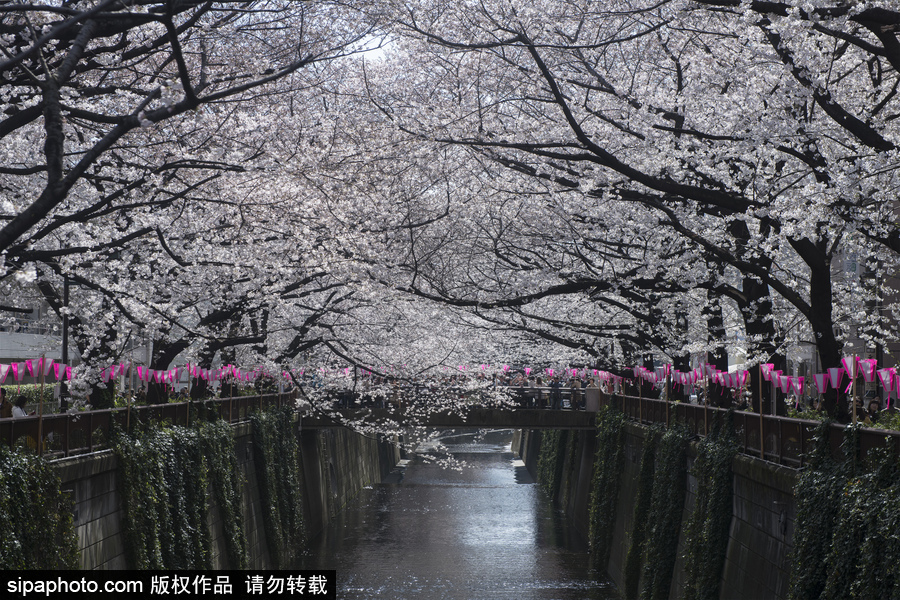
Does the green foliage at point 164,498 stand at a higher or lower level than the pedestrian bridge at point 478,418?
lower

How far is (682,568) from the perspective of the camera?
19703 mm

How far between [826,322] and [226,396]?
18.2 meters

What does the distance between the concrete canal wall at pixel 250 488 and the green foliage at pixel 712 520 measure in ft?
35.6

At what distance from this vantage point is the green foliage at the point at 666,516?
20.7m

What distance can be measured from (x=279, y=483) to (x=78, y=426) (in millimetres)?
16190

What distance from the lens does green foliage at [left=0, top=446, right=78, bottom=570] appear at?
11688mm

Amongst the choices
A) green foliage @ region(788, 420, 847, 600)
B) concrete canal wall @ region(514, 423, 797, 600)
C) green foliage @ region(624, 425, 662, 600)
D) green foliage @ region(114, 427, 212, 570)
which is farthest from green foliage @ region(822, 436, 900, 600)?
green foliage @ region(624, 425, 662, 600)

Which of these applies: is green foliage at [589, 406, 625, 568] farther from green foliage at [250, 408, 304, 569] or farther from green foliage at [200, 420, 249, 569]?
green foliage at [200, 420, 249, 569]

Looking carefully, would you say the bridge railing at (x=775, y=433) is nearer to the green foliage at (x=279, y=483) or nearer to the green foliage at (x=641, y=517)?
the green foliage at (x=641, y=517)

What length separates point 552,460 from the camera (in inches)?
1908

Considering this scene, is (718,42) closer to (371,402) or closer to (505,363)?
(371,402)

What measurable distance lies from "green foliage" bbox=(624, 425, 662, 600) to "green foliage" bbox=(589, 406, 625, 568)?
4526mm

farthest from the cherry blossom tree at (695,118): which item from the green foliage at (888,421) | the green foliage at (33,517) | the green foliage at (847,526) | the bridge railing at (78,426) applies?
the green foliage at (33,517)

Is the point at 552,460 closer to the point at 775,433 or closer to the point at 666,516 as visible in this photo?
the point at 666,516
